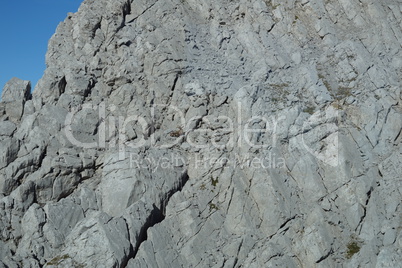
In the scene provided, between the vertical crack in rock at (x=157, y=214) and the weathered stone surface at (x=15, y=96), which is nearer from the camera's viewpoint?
the vertical crack in rock at (x=157, y=214)

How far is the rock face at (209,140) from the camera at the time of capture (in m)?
29.4

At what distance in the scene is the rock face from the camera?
29406mm

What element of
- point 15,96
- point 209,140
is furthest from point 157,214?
point 15,96

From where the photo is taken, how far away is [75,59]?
4066cm

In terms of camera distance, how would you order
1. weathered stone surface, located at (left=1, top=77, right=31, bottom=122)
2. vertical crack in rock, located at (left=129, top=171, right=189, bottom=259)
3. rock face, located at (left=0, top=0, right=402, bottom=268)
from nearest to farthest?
vertical crack in rock, located at (left=129, top=171, right=189, bottom=259), rock face, located at (left=0, top=0, right=402, bottom=268), weathered stone surface, located at (left=1, top=77, right=31, bottom=122)

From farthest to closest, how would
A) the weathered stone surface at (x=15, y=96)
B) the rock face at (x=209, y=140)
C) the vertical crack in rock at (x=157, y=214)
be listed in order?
the weathered stone surface at (x=15, y=96)
the rock face at (x=209, y=140)
the vertical crack in rock at (x=157, y=214)

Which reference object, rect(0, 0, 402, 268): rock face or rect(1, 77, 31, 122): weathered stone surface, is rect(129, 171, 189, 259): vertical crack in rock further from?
rect(1, 77, 31, 122): weathered stone surface

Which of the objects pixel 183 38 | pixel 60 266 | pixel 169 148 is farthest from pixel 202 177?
pixel 183 38

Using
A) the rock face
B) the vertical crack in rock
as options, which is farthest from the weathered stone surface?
the vertical crack in rock

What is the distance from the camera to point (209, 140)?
35.0 m

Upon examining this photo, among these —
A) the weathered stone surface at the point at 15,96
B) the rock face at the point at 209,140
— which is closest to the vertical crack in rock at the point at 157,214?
the rock face at the point at 209,140

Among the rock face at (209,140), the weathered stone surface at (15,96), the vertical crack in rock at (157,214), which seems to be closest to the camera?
the vertical crack in rock at (157,214)

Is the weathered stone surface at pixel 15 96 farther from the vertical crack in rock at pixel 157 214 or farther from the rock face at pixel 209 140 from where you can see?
the vertical crack in rock at pixel 157 214

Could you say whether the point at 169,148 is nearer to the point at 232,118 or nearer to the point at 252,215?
the point at 232,118
